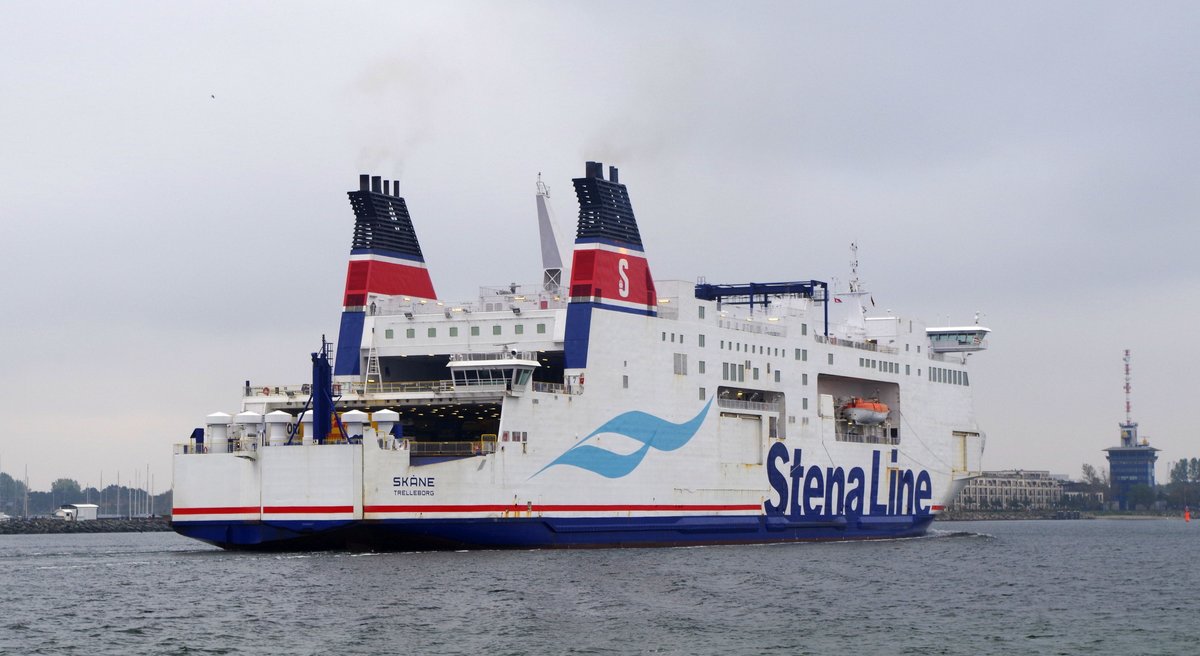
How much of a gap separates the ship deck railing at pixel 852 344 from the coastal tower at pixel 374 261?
50.5 ft

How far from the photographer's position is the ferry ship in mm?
45781

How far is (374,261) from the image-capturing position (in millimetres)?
53375

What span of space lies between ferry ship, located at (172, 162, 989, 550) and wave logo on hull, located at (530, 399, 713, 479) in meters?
0.07

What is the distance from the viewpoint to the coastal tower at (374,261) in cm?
5228

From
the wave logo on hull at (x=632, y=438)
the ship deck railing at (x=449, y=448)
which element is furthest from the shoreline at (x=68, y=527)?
the ship deck railing at (x=449, y=448)

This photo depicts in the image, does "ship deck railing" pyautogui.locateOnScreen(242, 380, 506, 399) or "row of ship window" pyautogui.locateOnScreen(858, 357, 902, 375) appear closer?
"ship deck railing" pyautogui.locateOnScreen(242, 380, 506, 399)

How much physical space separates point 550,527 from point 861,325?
70.3 feet

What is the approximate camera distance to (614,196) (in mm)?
51875

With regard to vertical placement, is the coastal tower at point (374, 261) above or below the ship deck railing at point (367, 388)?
above

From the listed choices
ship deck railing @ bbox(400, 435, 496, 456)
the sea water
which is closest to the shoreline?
the sea water

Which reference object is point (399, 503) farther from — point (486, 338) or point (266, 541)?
point (486, 338)

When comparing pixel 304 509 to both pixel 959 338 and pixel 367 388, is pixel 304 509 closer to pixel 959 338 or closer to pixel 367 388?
pixel 367 388

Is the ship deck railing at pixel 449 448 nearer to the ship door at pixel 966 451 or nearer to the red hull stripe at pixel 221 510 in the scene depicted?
the red hull stripe at pixel 221 510

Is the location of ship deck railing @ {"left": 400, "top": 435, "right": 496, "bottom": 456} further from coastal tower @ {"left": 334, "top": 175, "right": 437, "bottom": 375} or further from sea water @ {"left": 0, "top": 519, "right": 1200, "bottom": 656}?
coastal tower @ {"left": 334, "top": 175, "right": 437, "bottom": 375}
